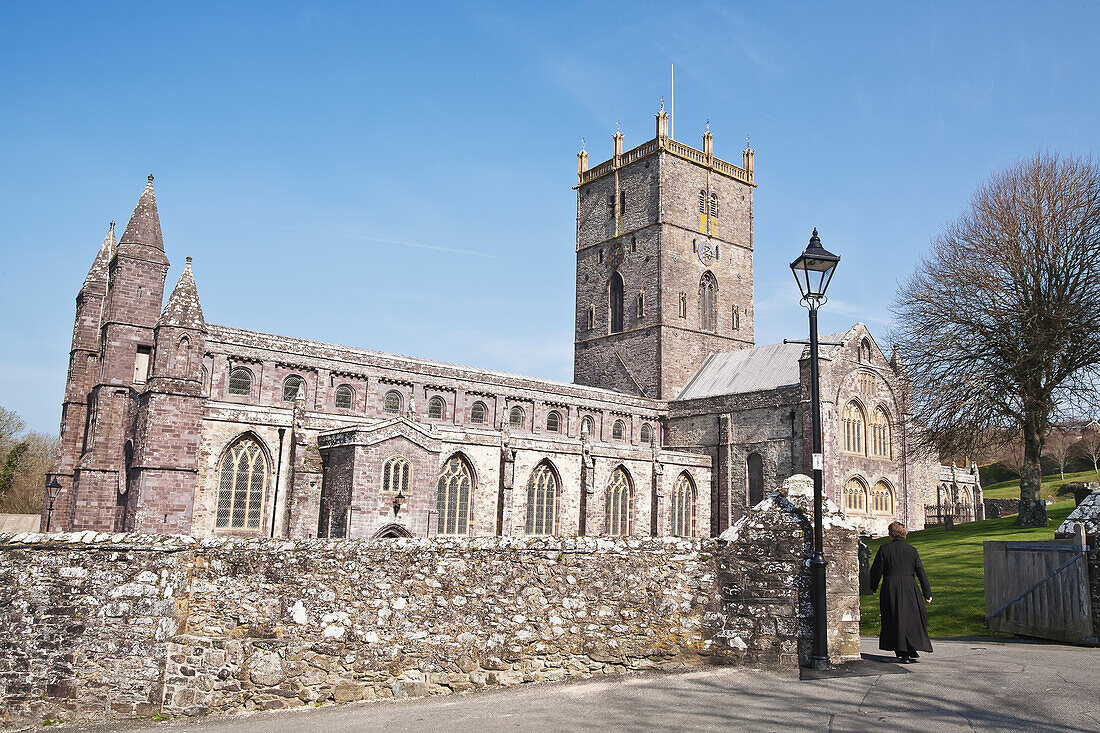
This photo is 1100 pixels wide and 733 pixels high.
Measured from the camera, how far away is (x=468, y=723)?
8078mm

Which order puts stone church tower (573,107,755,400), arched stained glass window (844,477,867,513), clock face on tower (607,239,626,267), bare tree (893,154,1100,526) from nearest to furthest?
bare tree (893,154,1100,526) → arched stained glass window (844,477,867,513) → stone church tower (573,107,755,400) → clock face on tower (607,239,626,267)

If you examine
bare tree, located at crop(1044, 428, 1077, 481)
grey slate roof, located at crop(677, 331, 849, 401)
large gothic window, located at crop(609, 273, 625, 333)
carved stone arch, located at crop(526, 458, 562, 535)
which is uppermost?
large gothic window, located at crop(609, 273, 625, 333)

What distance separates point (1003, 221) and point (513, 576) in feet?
90.2

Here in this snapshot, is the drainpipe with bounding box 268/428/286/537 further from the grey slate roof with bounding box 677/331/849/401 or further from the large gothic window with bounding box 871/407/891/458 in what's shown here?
the large gothic window with bounding box 871/407/891/458

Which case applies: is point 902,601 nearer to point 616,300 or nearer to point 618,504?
point 618,504

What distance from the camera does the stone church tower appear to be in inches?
2080

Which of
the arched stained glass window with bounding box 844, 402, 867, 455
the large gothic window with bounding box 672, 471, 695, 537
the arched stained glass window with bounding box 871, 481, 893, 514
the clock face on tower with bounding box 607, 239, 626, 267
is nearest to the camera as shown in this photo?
the arched stained glass window with bounding box 844, 402, 867, 455

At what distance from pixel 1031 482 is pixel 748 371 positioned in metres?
21.5

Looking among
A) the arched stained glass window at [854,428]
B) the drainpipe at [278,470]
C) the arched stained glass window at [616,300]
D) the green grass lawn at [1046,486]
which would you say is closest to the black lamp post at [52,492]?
the drainpipe at [278,470]

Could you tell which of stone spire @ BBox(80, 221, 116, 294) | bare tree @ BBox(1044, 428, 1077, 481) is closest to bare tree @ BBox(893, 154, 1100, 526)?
stone spire @ BBox(80, 221, 116, 294)

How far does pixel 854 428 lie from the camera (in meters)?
45.1

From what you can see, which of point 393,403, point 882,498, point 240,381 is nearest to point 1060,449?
point 882,498

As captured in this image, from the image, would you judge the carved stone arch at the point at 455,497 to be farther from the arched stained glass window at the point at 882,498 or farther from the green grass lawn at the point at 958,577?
the arched stained glass window at the point at 882,498

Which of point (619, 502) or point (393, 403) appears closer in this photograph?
point (393, 403)
